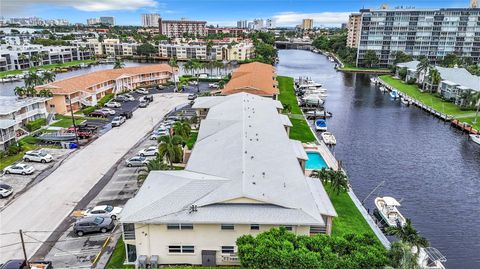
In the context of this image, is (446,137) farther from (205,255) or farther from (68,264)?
(68,264)

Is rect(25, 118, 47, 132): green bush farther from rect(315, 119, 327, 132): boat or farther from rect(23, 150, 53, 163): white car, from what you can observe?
rect(315, 119, 327, 132): boat

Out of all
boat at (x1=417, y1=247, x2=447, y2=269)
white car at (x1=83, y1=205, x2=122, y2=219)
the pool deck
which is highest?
white car at (x1=83, y1=205, x2=122, y2=219)

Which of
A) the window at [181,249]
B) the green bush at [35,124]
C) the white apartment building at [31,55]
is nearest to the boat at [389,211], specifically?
the window at [181,249]

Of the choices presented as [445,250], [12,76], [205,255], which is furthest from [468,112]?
[12,76]

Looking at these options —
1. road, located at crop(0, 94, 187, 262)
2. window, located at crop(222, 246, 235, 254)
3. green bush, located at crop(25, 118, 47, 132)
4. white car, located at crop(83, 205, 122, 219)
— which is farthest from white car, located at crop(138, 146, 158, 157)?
window, located at crop(222, 246, 235, 254)

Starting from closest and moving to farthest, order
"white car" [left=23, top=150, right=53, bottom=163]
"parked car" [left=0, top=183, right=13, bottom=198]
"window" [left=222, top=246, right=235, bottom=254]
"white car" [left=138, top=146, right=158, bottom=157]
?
1. "window" [left=222, top=246, right=235, bottom=254]
2. "parked car" [left=0, top=183, right=13, bottom=198]
3. "white car" [left=23, top=150, right=53, bottom=163]
4. "white car" [left=138, top=146, right=158, bottom=157]

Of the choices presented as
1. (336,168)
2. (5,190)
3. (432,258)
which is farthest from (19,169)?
(432,258)

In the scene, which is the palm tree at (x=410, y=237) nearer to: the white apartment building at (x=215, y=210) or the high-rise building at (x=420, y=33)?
the white apartment building at (x=215, y=210)
